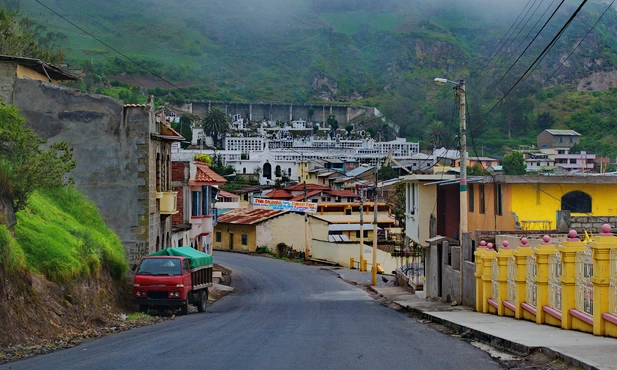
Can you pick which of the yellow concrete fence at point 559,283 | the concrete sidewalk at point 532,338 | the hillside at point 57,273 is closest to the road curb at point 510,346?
the concrete sidewalk at point 532,338

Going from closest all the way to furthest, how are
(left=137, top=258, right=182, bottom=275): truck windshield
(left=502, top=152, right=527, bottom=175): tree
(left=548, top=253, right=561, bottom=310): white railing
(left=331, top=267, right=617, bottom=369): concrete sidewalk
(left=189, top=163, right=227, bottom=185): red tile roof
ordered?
(left=331, top=267, right=617, bottom=369): concrete sidewalk
(left=548, top=253, right=561, bottom=310): white railing
(left=137, top=258, right=182, bottom=275): truck windshield
(left=189, top=163, right=227, bottom=185): red tile roof
(left=502, top=152, right=527, bottom=175): tree

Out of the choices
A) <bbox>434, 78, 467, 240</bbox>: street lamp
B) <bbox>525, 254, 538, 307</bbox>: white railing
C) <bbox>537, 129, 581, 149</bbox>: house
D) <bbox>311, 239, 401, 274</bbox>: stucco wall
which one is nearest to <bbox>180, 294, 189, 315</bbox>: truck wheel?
<bbox>434, 78, 467, 240</bbox>: street lamp

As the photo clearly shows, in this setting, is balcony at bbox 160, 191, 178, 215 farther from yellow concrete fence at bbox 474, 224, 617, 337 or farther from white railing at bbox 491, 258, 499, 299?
white railing at bbox 491, 258, 499, 299

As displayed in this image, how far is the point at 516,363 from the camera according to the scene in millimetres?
11602

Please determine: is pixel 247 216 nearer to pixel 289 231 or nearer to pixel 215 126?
pixel 289 231

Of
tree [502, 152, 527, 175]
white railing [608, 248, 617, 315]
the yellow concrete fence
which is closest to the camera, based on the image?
white railing [608, 248, 617, 315]

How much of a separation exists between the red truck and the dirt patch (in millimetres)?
444

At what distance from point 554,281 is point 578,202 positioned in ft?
48.5

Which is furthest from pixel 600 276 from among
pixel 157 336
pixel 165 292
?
pixel 165 292

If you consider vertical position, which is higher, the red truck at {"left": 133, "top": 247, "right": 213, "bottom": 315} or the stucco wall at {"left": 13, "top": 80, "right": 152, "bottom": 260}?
the stucco wall at {"left": 13, "top": 80, "right": 152, "bottom": 260}

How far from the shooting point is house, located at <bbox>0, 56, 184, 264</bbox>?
92.1 feet

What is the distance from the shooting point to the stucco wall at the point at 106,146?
28.1 m

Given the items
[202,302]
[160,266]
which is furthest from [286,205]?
[160,266]

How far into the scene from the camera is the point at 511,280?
61.8 feet
